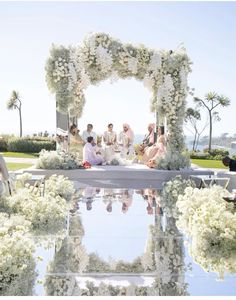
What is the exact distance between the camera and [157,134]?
15.5 metres

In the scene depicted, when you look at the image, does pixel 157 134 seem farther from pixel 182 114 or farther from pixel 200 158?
pixel 200 158

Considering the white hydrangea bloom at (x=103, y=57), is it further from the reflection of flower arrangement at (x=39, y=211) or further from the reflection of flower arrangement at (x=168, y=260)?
the reflection of flower arrangement at (x=168, y=260)

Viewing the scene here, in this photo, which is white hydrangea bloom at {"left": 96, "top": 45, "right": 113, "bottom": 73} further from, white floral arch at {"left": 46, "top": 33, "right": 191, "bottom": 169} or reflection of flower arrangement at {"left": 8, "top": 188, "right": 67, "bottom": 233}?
reflection of flower arrangement at {"left": 8, "top": 188, "right": 67, "bottom": 233}

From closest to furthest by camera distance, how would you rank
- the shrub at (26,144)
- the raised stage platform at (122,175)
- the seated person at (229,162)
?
the seated person at (229,162), the raised stage platform at (122,175), the shrub at (26,144)

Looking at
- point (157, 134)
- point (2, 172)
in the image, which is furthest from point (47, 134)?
point (2, 172)

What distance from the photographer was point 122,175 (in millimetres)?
12812

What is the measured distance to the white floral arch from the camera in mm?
13523

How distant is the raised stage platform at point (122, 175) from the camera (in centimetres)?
1249

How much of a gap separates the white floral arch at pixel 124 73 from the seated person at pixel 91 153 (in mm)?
1016

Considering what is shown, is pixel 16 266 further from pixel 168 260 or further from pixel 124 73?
pixel 124 73

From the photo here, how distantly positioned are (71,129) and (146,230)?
8.16m

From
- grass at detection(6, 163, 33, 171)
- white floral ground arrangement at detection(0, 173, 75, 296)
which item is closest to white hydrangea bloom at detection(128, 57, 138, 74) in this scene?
white floral ground arrangement at detection(0, 173, 75, 296)

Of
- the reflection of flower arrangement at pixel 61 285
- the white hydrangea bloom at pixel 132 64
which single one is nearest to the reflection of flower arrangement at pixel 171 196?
the reflection of flower arrangement at pixel 61 285

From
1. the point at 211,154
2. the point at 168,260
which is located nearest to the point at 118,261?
the point at 168,260
